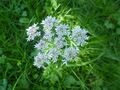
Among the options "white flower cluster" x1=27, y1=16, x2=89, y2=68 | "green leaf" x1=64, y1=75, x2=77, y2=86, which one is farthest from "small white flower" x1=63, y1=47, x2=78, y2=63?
"green leaf" x1=64, y1=75, x2=77, y2=86

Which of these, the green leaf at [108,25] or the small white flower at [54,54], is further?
the green leaf at [108,25]

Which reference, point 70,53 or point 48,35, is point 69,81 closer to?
point 70,53

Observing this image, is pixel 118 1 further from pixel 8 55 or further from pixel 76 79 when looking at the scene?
pixel 8 55

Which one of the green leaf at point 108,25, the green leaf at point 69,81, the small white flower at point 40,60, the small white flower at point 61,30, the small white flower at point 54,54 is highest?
the green leaf at point 108,25

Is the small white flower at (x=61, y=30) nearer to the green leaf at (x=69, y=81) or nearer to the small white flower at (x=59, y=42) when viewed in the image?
the small white flower at (x=59, y=42)

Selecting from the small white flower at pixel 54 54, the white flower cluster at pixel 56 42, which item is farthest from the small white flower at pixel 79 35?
the small white flower at pixel 54 54

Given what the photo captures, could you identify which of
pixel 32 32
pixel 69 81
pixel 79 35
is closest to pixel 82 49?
pixel 79 35

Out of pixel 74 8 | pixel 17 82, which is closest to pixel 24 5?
pixel 74 8
